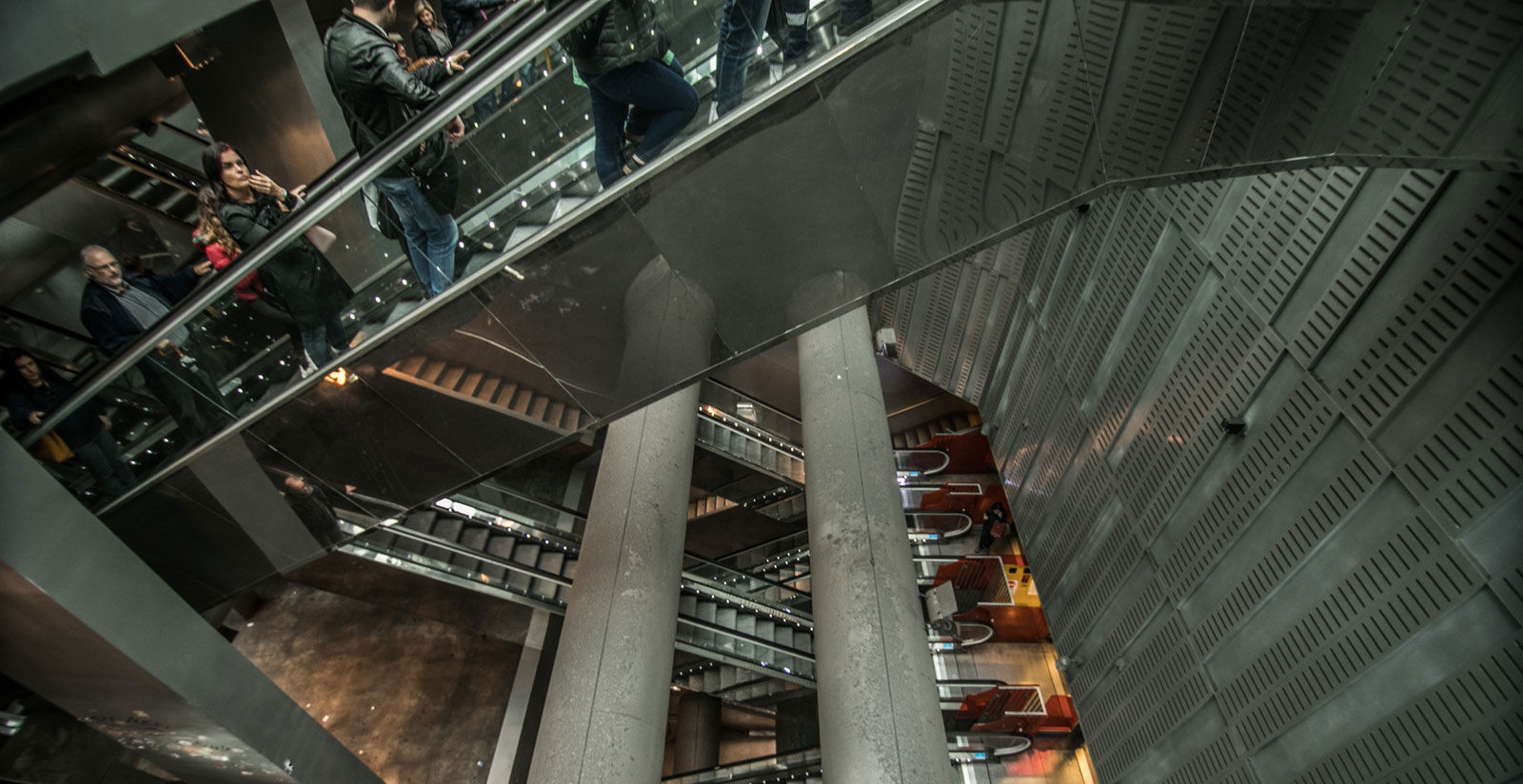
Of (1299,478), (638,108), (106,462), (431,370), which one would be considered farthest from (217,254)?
(1299,478)

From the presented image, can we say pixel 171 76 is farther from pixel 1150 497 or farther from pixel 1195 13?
pixel 1150 497

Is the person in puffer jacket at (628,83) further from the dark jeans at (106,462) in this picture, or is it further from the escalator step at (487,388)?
the dark jeans at (106,462)

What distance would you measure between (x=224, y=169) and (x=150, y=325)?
109 centimetres

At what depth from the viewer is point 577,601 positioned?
6.66 m

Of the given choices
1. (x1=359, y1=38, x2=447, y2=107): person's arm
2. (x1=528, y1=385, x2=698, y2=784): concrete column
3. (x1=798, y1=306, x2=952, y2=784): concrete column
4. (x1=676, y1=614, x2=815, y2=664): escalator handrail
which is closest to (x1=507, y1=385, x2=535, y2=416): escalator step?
(x1=359, y1=38, x2=447, y2=107): person's arm

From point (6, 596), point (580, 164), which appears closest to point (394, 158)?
point (580, 164)

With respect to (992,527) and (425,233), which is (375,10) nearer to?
(425,233)

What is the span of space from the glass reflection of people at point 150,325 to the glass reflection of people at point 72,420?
14.8 inches

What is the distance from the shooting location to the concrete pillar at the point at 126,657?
11.4 feet

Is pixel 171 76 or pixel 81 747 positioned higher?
pixel 171 76

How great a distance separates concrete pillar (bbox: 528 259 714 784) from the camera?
405 centimetres

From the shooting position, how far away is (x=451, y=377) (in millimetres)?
4375

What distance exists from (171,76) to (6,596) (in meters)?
8.04

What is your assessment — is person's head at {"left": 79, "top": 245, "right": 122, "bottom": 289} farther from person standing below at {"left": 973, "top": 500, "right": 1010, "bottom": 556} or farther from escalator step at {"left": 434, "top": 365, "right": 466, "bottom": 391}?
person standing below at {"left": 973, "top": 500, "right": 1010, "bottom": 556}
